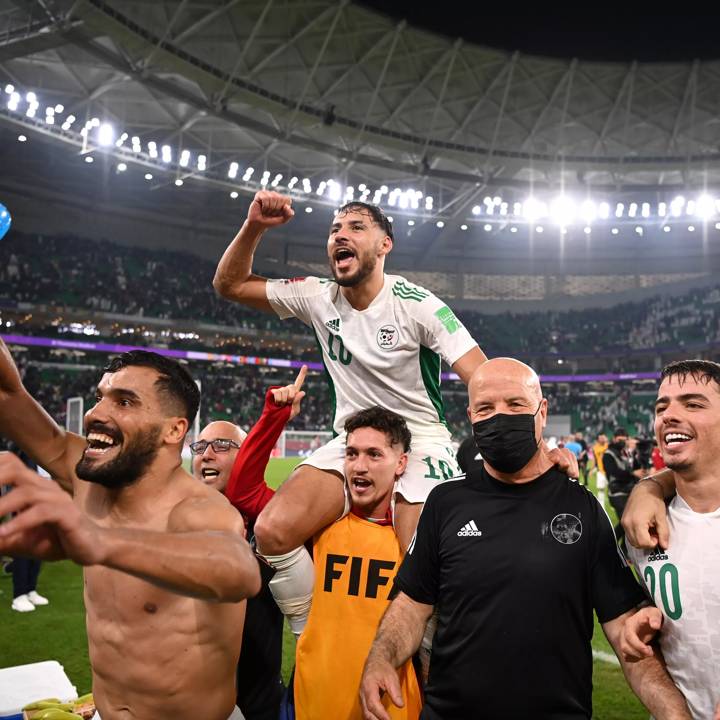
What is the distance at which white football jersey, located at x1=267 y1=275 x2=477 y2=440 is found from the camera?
12.9 ft

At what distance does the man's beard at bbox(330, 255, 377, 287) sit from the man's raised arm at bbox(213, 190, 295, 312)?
49 centimetres

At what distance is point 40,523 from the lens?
1811mm

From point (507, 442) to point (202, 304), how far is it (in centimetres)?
3795

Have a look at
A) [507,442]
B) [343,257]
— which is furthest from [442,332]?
[507,442]

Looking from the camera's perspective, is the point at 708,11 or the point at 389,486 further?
the point at 708,11

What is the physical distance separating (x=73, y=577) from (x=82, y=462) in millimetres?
8112

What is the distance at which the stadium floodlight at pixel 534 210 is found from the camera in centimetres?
3697

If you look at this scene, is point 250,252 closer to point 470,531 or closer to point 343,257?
point 343,257

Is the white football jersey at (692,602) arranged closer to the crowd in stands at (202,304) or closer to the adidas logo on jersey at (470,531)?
the adidas logo on jersey at (470,531)

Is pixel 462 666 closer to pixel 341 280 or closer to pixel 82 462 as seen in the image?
pixel 82 462

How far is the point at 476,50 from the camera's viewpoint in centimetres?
2492

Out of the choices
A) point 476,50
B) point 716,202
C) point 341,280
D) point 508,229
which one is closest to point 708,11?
point 476,50

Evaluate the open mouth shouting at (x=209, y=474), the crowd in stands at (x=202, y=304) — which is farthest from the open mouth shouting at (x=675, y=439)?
the crowd in stands at (x=202, y=304)

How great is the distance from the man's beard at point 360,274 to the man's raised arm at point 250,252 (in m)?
0.49
